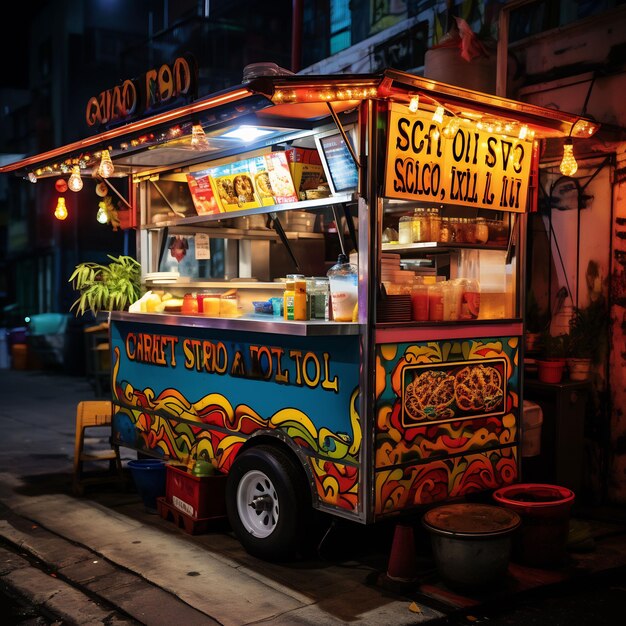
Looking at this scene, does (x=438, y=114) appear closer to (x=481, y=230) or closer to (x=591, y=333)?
(x=481, y=230)

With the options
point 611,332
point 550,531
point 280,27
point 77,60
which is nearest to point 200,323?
point 550,531

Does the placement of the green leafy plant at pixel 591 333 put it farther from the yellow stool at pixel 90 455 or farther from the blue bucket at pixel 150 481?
the yellow stool at pixel 90 455

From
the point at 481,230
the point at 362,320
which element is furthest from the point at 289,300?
the point at 481,230

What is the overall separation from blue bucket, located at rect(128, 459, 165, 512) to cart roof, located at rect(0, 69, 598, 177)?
3009 mm

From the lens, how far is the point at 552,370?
7.38 meters

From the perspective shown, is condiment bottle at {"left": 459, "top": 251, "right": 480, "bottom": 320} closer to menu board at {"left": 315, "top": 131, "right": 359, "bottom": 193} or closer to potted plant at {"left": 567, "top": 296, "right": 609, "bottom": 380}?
menu board at {"left": 315, "top": 131, "right": 359, "bottom": 193}

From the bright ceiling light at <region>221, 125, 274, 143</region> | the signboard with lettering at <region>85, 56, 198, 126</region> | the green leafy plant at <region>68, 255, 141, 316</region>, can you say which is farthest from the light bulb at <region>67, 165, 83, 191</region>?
the bright ceiling light at <region>221, 125, 274, 143</region>

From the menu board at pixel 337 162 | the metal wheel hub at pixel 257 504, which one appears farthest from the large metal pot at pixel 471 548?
the menu board at pixel 337 162

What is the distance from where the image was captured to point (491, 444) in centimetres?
648

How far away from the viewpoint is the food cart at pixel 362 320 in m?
5.60

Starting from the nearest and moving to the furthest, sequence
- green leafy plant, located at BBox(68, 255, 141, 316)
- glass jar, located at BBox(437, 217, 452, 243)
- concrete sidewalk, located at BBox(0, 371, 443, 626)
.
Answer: concrete sidewalk, located at BBox(0, 371, 443, 626) < glass jar, located at BBox(437, 217, 452, 243) < green leafy plant, located at BBox(68, 255, 141, 316)

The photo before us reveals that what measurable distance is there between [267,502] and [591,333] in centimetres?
360

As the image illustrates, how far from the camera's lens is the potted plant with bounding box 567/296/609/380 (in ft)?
24.5

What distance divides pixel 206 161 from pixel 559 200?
3.60m
